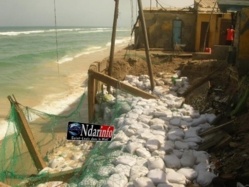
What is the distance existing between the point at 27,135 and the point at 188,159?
2.65 meters

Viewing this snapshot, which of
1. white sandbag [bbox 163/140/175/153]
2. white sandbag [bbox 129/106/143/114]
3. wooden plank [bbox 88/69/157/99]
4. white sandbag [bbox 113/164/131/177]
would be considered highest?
wooden plank [bbox 88/69/157/99]

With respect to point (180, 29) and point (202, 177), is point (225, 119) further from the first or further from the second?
point (180, 29)

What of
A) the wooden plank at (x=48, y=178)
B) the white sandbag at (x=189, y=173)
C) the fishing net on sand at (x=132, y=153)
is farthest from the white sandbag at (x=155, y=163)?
the wooden plank at (x=48, y=178)

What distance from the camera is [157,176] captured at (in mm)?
4016

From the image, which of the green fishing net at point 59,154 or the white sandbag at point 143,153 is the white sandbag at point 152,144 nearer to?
the white sandbag at point 143,153

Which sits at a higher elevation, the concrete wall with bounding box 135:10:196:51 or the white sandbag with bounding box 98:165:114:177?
the concrete wall with bounding box 135:10:196:51

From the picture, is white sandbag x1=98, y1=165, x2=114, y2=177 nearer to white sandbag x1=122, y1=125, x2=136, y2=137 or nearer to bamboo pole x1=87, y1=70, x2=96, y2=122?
white sandbag x1=122, y1=125, x2=136, y2=137

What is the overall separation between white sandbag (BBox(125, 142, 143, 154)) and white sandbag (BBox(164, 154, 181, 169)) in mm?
487

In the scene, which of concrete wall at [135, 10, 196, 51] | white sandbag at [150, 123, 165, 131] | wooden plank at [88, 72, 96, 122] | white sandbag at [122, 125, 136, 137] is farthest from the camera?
concrete wall at [135, 10, 196, 51]

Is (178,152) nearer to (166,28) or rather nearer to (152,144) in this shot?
(152,144)

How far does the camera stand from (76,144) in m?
7.46

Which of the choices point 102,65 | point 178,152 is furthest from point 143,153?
point 102,65

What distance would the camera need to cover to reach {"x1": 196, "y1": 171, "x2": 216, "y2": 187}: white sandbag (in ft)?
13.1

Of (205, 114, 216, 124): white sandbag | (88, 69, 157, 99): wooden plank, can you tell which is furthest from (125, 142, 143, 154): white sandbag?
(88, 69, 157, 99): wooden plank
